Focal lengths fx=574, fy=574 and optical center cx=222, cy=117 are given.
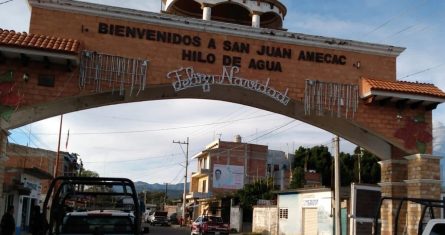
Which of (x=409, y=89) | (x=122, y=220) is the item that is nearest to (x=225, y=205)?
(x=409, y=89)

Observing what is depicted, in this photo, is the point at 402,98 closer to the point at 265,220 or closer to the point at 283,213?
the point at 283,213

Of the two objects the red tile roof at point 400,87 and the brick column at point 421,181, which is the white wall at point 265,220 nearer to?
the brick column at point 421,181

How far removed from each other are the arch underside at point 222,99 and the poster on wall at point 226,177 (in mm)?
49723

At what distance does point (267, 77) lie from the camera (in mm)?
17594

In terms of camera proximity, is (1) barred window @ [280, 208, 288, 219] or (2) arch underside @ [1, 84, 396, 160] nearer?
(2) arch underside @ [1, 84, 396, 160]

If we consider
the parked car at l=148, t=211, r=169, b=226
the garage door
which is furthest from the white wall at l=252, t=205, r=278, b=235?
the parked car at l=148, t=211, r=169, b=226

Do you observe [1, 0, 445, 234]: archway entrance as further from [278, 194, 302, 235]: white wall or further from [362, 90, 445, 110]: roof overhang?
[278, 194, 302, 235]: white wall

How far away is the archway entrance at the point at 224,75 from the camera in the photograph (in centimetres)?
1570

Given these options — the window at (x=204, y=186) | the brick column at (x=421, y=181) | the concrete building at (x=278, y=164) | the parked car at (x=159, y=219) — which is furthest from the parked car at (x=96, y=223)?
the window at (x=204, y=186)

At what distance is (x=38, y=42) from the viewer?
15.4m

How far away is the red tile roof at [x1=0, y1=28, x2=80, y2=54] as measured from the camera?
14.9 m

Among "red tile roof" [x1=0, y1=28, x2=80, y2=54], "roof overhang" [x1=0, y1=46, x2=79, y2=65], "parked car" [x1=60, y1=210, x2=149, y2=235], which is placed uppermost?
"red tile roof" [x1=0, y1=28, x2=80, y2=54]

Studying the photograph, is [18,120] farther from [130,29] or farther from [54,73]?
[130,29]

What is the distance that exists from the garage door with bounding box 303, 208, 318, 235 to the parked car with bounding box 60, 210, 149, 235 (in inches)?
916
